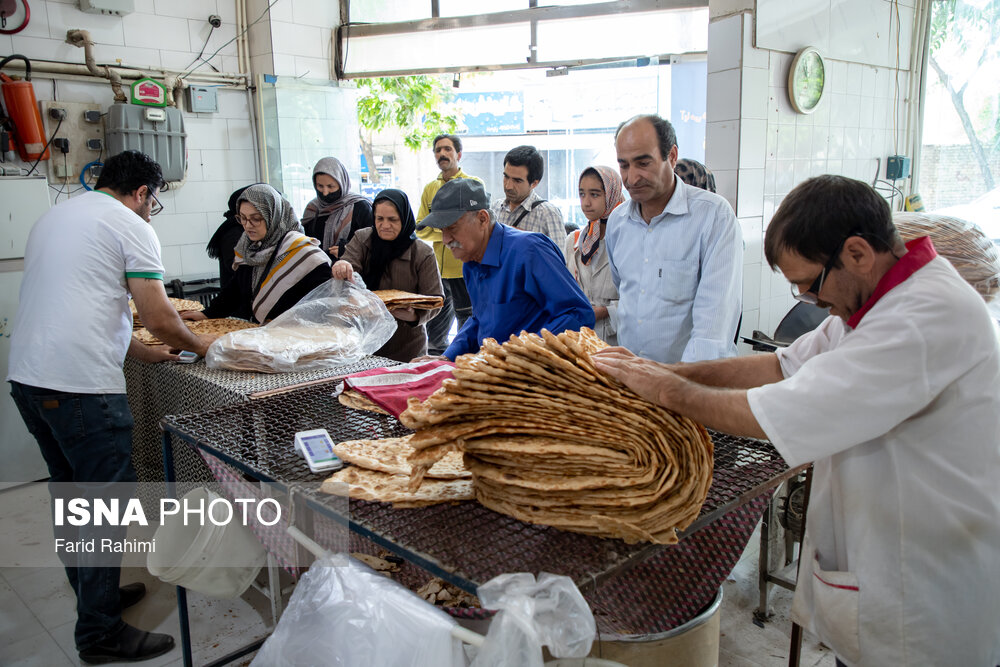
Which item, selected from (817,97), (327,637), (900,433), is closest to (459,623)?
(327,637)

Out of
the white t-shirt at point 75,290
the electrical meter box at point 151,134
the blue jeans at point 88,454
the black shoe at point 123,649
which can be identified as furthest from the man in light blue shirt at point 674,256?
the electrical meter box at point 151,134

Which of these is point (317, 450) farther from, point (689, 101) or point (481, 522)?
point (689, 101)

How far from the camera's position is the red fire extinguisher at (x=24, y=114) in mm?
4211

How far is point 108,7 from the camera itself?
4.58 meters

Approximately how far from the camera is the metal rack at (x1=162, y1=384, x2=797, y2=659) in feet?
3.83

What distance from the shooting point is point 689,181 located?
3.16 m

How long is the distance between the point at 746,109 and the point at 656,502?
3.17 metres

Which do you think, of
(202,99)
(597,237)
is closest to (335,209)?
(202,99)

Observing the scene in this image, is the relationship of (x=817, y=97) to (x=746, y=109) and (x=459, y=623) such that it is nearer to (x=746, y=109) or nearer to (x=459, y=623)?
(x=746, y=109)

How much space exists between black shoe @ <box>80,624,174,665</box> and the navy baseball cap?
1.84m

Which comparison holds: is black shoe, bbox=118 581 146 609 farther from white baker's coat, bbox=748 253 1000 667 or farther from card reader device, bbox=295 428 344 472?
white baker's coat, bbox=748 253 1000 667

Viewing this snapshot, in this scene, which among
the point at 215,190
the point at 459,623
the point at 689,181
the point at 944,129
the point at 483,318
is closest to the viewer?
the point at 459,623

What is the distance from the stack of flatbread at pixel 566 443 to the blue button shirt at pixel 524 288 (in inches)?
35.4

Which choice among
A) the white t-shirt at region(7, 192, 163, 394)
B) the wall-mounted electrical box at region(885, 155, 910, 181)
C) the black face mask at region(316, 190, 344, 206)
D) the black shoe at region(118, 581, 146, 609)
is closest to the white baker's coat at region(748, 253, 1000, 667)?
the white t-shirt at region(7, 192, 163, 394)
